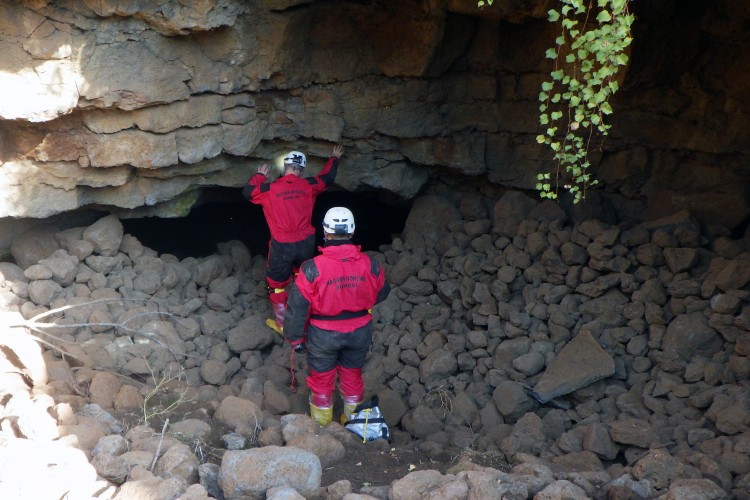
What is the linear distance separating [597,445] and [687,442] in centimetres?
50

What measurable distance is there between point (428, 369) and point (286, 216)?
63.9 inches

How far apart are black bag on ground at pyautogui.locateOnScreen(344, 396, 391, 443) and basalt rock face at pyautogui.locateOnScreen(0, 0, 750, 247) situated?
2.15 meters

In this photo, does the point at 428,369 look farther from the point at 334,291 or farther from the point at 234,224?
the point at 234,224

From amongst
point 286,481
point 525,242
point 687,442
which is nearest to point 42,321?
point 286,481

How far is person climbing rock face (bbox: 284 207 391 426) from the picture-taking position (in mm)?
4910

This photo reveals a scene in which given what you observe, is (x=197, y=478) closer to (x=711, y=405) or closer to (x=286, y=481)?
(x=286, y=481)

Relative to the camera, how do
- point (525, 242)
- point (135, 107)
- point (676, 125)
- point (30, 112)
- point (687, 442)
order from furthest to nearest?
point (525, 242) < point (676, 125) < point (135, 107) < point (30, 112) < point (687, 442)

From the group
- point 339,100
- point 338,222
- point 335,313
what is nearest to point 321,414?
point 335,313

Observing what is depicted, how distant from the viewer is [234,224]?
24.4ft

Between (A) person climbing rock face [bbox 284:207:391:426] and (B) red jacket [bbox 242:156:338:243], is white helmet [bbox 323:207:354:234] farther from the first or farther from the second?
(B) red jacket [bbox 242:156:338:243]

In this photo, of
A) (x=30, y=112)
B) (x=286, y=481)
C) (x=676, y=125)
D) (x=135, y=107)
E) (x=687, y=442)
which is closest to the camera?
(x=286, y=481)

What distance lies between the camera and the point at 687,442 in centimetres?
439

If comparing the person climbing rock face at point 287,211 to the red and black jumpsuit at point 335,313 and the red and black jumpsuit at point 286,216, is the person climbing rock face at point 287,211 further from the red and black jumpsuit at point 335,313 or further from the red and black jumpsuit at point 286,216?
the red and black jumpsuit at point 335,313

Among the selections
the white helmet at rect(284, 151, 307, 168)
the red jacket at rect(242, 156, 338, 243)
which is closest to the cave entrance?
the red jacket at rect(242, 156, 338, 243)
